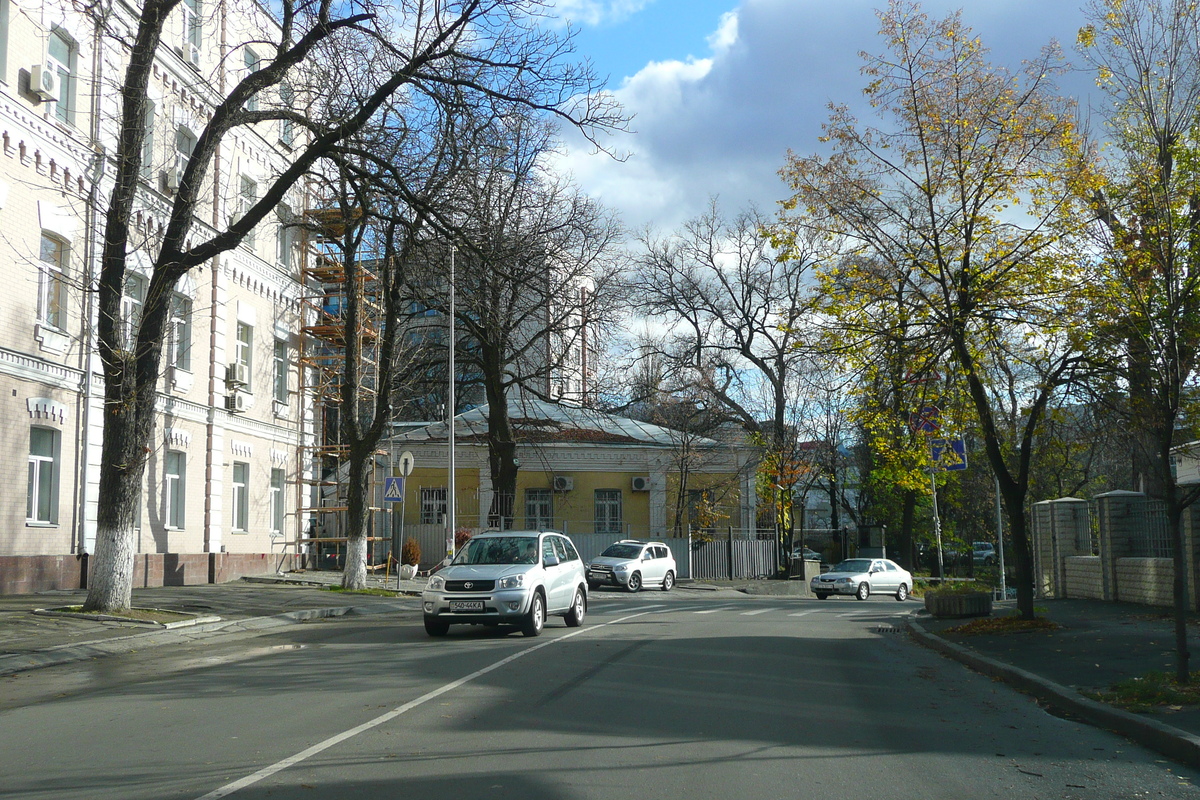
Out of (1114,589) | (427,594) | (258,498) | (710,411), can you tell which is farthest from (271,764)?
(710,411)

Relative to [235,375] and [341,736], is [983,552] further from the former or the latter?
[341,736]

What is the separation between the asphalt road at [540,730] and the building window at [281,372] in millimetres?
18180

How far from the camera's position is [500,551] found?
16562mm

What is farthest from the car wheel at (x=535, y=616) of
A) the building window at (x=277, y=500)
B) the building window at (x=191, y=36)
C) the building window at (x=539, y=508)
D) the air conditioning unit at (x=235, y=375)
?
the building window at (x=539, y=508)

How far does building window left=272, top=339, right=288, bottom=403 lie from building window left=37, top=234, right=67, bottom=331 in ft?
35.7

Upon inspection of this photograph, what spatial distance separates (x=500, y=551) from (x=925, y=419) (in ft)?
23.8

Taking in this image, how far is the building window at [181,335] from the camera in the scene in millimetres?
24844

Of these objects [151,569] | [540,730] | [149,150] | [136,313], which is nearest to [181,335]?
[136,313]

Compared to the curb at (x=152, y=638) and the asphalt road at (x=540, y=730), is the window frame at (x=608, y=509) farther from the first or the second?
the asphalt road at (x=540, y=730)

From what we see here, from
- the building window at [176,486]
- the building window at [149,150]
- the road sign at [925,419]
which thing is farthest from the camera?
the building window at [176,486]

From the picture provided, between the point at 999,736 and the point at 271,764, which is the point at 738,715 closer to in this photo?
the point at 999,736

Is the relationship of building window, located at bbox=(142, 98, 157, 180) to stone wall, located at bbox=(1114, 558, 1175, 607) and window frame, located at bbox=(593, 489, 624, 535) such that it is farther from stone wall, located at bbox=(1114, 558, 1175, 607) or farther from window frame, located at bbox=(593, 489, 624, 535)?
window frame, located at bbox=(593, 489, 624, 535)

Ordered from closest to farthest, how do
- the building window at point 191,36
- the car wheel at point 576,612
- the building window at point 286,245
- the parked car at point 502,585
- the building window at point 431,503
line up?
the parked car at point 502,585, the car wheel at point 576,612, the building window at point 191,36, the building window at point 286,245, the building window at point 431,503

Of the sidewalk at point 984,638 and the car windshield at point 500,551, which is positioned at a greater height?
the car windshield at point 500,551
